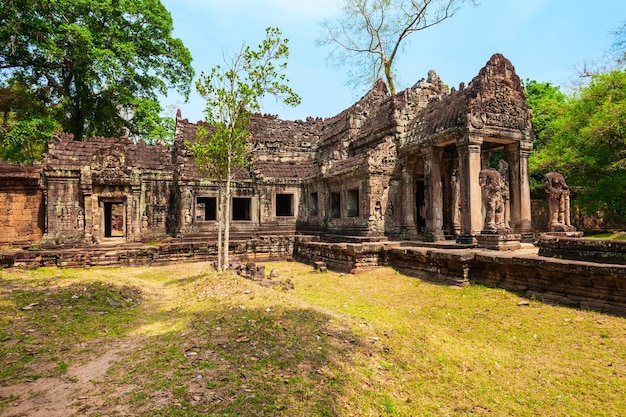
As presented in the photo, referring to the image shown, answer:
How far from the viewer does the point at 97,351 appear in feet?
18.1

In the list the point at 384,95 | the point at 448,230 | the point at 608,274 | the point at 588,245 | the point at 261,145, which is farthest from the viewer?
the point at 261,145

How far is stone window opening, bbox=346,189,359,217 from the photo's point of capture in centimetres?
1580

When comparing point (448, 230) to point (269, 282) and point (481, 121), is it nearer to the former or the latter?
point (481, 121)

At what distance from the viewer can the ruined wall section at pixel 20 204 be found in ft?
55.2

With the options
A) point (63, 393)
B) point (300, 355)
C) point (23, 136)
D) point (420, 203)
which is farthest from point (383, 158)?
point (23, 136)

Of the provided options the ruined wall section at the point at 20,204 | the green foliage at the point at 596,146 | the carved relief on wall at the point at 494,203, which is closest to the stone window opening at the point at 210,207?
the ruined wall section at the point at 20,204

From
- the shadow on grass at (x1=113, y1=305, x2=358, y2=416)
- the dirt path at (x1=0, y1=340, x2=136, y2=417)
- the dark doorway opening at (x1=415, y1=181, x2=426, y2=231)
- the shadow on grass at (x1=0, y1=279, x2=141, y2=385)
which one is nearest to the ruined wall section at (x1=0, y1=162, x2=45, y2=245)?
the shadow on grass at (x1=0, y1=279, x2=141, y2=385)

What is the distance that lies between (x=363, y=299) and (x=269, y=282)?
271 cm

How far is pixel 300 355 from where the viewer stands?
515 centimetres

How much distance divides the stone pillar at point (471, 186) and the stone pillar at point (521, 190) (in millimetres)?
1807

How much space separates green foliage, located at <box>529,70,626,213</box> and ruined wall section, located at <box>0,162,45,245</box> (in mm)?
25120

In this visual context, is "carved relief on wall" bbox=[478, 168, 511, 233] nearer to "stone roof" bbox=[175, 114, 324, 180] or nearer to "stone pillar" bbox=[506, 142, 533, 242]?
"stone pillar" bbox=[506, 142, 533, 242]

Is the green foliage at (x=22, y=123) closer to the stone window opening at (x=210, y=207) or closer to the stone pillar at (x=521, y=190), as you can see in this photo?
the stone window opening at (x=210, y=207)

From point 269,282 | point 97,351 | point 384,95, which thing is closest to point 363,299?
point 269,282
